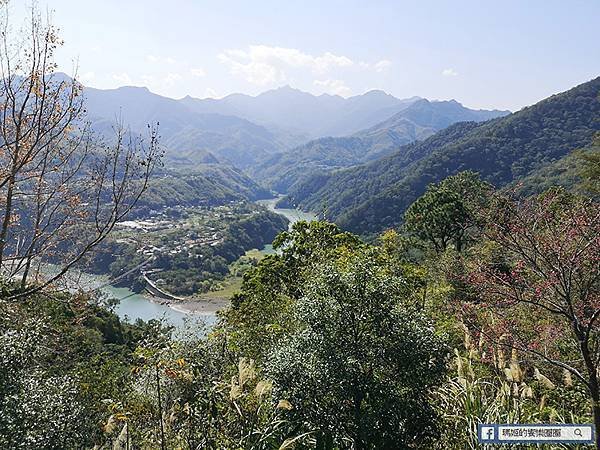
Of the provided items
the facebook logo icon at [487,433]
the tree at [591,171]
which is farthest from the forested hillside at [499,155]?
the facebook logo icon at [487,433]

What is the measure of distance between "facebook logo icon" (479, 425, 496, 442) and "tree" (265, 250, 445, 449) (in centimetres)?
74

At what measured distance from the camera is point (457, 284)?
532 inches

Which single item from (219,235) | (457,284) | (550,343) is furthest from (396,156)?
(550,343)

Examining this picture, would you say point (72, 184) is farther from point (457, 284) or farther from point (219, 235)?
point (219, 235)

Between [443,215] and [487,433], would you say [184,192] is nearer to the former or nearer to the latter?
[443,215]

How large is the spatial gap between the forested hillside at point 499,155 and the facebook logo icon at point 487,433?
58.9m

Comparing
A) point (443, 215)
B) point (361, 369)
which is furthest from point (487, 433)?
point (443, 215)

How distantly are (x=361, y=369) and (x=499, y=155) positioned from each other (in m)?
76.8

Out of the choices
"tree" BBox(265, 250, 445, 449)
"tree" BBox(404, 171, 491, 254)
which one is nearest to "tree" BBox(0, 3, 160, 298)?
"tree" BBox(265, 250, 445, 449)

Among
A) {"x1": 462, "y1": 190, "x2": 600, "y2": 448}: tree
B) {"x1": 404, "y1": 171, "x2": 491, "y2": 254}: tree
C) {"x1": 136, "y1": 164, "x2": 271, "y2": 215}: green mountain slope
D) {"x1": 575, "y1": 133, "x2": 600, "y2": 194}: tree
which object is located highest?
{"x1": 575, "y1": 133, "x2": 600, "y2": 194}: tree

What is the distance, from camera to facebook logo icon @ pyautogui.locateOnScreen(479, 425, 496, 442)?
11.8ft

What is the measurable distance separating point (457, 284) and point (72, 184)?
36.3ft

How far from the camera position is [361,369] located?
170 inches

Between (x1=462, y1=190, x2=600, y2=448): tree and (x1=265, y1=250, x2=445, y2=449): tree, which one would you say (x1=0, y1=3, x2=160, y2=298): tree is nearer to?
(x1=265, y1=250, x2=445, y2=449): tree
